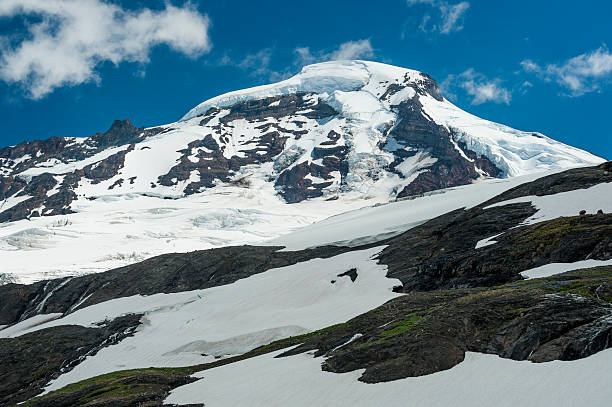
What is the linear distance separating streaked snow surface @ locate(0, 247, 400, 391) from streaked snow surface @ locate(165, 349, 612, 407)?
14.9 metres

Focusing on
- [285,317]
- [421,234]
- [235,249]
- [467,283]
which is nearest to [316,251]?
[235,249]

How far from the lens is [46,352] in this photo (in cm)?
4525

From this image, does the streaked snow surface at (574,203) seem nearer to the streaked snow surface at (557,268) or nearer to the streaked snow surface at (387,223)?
the streaked snow surface at (557,268)

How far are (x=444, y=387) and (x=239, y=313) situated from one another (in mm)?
33952

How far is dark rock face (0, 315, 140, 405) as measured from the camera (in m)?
39.5

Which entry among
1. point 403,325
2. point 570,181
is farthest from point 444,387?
point 570,181

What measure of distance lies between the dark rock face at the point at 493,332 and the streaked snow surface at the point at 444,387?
49cm

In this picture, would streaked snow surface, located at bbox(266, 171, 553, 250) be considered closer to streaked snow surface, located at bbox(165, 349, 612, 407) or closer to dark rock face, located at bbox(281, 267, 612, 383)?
dark rock face, located at bbox(281, 267, 612, 383)

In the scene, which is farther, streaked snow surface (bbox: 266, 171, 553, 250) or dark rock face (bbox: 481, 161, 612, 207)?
streaked snow surface (bbox: 266, 171, 553, 250)

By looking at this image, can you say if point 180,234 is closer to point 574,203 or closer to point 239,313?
point 239,313

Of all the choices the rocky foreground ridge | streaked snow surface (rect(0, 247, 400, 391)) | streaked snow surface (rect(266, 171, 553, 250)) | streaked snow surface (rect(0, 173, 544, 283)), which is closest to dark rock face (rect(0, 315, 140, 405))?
the rocky foreground ridge

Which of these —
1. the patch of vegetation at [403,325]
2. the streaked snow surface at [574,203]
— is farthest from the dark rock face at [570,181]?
the patch of vegetation at [403,325]

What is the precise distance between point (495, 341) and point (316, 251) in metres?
52.0

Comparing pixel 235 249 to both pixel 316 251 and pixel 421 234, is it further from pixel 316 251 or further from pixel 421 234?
pixel 421 234
